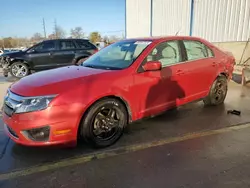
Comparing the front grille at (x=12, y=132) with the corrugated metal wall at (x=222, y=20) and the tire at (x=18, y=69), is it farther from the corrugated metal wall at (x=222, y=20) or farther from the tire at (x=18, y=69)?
the corrugated metal wall at (x=222, y=20)

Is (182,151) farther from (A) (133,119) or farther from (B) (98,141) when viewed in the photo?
(B) (98,141)

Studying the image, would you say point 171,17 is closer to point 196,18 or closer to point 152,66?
point 196,18

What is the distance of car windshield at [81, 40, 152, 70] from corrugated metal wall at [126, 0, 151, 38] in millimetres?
14886

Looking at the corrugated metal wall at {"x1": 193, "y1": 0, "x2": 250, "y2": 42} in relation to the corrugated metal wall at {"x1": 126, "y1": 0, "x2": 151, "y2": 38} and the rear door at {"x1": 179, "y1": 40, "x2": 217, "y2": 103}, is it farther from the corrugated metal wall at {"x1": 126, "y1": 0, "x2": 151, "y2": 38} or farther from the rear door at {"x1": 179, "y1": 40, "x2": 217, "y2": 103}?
the rear door at {"x1": 179, "y1": 40, "x2": 217, "y2": 103}

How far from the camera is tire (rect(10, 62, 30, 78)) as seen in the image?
9845 mm

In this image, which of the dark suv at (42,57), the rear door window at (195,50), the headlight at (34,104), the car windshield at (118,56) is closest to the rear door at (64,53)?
the dark suv at (42,57)

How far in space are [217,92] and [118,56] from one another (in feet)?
8.50

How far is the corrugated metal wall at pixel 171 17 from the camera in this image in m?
13.9

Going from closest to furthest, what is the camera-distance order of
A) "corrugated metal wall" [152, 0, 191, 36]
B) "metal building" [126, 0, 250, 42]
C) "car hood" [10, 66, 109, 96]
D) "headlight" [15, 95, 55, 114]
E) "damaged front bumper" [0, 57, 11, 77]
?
1. "headlight" [15, 95, 55, 114]
2. "car hood" [10, 66, 109, 96]
3. "damaged front bumper" [0, 57, 11, 77]
4. "metal building" [126, 0, 250, 42]
5. "corrugated metal wall" [152, 0, 191, 36]

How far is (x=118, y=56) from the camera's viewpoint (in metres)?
3.89

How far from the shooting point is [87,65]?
12.8ft

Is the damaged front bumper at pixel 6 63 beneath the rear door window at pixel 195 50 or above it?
beneath

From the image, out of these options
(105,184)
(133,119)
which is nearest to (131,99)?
(133,119)

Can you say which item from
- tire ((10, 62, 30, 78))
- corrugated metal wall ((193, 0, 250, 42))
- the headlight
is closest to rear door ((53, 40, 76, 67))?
tire ((10, 62, 30, 78))
